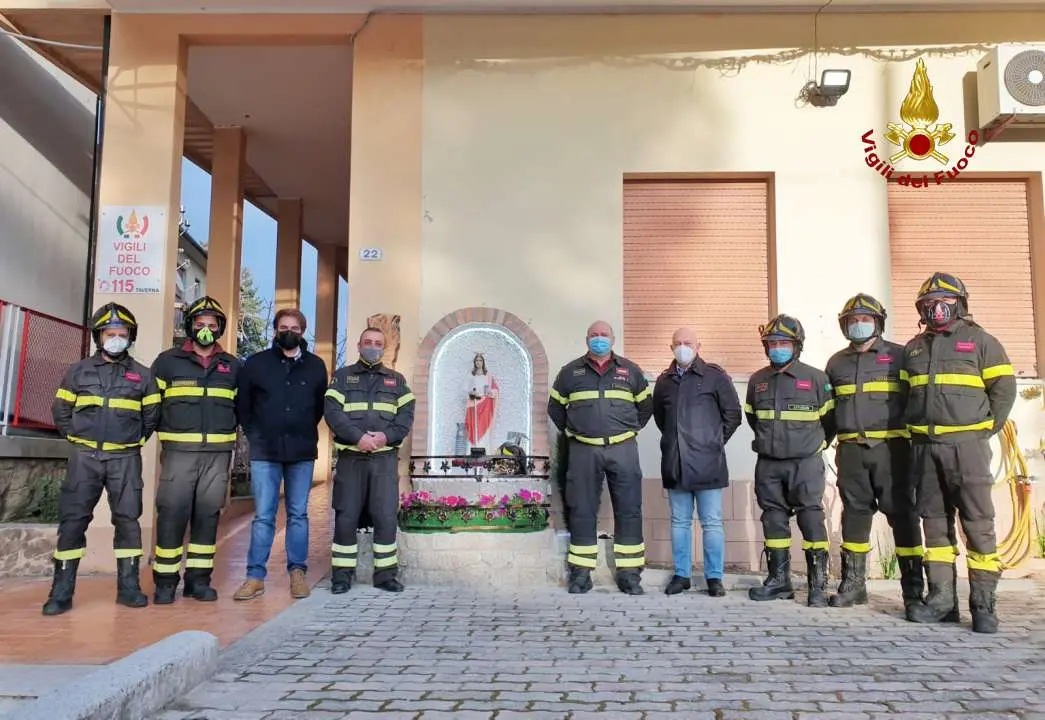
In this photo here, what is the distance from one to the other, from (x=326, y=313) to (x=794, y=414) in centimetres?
1141

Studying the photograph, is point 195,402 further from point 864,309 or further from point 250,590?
point 864,309

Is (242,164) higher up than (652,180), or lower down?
Result: higher up

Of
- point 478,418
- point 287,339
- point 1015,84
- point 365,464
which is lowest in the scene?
point 365,464

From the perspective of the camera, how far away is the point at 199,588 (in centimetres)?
583

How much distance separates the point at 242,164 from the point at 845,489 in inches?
362

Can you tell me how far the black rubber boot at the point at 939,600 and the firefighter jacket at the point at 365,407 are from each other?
3763 mm

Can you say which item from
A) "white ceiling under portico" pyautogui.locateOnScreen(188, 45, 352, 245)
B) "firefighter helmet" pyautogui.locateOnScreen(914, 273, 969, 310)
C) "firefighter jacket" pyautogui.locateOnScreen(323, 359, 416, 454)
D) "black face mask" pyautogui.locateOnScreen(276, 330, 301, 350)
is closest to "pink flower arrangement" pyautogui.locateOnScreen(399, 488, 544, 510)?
"firefighter jacket" pyautogui.locateOnScreen(323, 359, 416, 454)

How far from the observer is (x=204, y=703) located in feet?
11.7

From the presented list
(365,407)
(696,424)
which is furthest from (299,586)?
(696,424)

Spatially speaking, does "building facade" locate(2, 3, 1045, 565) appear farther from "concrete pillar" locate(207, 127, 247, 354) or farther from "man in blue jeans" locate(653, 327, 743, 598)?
"concrete pillar" locate(207, 127, 247, 354)

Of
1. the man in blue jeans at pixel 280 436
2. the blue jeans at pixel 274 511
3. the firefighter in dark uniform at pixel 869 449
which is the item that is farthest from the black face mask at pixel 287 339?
the firefighter in dark uniform at pixel 869 449

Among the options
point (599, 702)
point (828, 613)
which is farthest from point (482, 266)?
point (599, 702)

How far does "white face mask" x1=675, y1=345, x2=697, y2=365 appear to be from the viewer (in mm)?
6383

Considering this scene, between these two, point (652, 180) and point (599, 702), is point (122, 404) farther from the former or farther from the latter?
point (652, 180)
